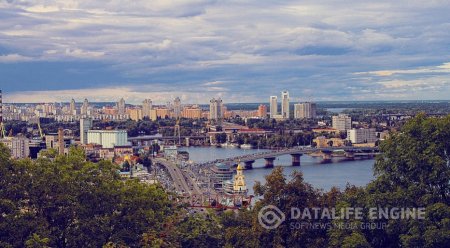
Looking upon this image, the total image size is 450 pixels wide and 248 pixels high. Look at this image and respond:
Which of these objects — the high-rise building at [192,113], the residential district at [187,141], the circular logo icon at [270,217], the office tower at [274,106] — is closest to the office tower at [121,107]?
the residential district at [187,141]

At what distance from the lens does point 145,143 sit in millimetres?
36344

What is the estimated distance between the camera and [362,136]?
115 feet

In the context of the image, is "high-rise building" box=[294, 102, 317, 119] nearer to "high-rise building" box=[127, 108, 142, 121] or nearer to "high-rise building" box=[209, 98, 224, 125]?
"high-rise building" box=[209, 98, 224, 125]

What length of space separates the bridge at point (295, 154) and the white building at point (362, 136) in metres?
6.90

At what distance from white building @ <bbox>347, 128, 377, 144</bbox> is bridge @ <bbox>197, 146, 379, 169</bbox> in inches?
272

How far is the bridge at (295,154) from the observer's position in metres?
23.0

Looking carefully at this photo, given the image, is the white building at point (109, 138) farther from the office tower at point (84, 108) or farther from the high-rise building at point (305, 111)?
the high-rise building at point (305, 111)

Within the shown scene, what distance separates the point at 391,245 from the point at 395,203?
258 mm

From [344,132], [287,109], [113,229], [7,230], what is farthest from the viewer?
[287,109]

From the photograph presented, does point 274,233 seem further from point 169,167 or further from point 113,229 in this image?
point 169,167

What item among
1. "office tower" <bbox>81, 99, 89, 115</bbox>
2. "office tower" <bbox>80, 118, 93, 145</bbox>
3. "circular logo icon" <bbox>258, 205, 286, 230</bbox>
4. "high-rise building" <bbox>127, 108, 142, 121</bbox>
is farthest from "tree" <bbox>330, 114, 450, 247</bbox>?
"office tower" <bbox>81, 99, 89, 115</bbox>

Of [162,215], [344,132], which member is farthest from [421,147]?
[344,132]

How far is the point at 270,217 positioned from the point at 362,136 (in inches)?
1241

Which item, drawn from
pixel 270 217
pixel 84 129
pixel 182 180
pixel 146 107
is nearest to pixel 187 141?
pixel 84 129
